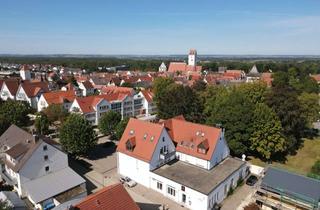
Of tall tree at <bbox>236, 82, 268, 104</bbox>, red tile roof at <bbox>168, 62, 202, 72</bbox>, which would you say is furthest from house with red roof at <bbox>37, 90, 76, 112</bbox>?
red tile roof at <bbox>168, 62, 202, 72</bbox>

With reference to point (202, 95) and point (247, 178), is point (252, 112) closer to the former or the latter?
point (247, 178)

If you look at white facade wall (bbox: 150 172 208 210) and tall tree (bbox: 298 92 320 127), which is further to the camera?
tall tree (bbox: 298 92 320 127)

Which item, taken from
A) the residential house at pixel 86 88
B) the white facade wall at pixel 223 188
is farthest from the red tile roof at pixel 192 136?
the residential house at pixel 86 88

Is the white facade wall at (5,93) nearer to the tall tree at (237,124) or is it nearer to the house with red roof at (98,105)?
the house with red roof at (98,105)

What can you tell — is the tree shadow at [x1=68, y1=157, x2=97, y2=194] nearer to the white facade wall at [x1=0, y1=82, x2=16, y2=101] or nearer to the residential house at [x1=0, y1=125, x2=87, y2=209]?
the residential house at [x1=0, y1=125, x2=87, y2=209]

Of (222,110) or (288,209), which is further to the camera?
(222,110)

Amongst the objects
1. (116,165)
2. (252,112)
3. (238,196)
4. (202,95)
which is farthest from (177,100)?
(238,196)
